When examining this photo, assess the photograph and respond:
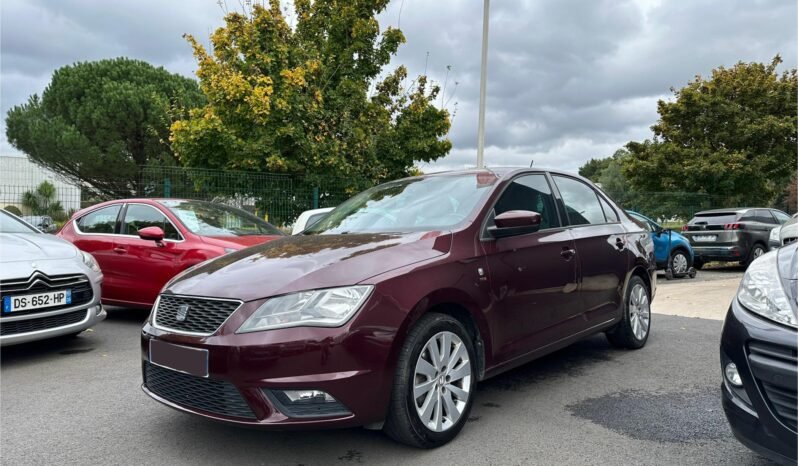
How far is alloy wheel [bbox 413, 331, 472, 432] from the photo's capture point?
291cm

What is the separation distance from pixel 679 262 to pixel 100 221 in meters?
11.0

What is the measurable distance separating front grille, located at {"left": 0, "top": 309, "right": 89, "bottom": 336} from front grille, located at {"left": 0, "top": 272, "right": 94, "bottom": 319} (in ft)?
0.24

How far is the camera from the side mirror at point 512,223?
344 centimetres

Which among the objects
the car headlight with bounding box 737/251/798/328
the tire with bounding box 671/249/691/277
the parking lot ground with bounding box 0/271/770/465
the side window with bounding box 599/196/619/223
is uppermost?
the side window with bounding box 599/196/619/223

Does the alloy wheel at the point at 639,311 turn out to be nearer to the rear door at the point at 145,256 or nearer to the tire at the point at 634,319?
the tire at the point at 634,319

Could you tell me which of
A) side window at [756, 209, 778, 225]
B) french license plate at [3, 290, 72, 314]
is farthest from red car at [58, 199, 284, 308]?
side window at [756, 209, 778, 225]

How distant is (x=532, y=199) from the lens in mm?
4152

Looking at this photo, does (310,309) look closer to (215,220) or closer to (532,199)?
(532,199)

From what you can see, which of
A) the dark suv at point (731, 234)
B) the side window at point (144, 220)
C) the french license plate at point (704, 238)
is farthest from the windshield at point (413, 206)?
the french license plate at point (704, 238)

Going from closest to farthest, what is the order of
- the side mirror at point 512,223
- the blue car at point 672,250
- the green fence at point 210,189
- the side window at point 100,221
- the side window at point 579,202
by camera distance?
the side mirror at point 512,223 → the side window at point 579,202 → the side window at point 100,221 → the green fence at point 210,189 → the blue car at point 672,250

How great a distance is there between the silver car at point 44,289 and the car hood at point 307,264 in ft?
7.33

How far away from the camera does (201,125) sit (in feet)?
42.5

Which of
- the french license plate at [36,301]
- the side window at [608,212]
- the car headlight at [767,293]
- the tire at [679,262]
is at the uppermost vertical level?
the side window at [608,212]

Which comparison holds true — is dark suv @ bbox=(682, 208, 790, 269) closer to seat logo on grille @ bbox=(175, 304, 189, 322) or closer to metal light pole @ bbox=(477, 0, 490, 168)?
metal light pole @ bbox=(477, 0, 490, 168)
